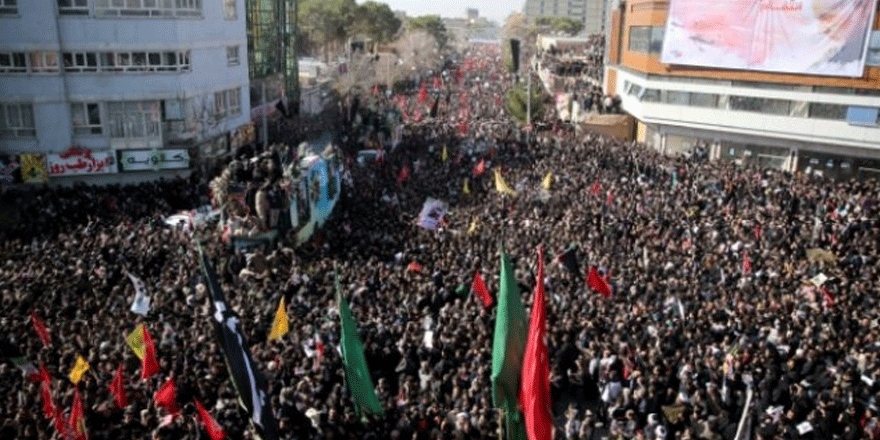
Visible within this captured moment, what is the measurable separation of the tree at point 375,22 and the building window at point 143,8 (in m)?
55.2

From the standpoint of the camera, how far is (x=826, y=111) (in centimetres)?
3447

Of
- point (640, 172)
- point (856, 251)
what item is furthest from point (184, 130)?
point (856, 251)

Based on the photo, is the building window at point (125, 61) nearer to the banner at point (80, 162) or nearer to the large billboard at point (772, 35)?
the banner at point (80, 162)

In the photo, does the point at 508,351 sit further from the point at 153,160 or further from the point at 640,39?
the point at 640,39

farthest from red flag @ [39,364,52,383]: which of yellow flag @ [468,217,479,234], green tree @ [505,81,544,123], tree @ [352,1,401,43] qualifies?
tree @ [352,1,401,43]

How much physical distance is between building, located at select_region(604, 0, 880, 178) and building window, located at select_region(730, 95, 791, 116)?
0.05 metres

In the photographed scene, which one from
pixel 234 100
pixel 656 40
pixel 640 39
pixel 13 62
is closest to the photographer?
pixel 13 62

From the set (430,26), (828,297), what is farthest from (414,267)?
(430,26)

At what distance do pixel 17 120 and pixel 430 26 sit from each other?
312ft

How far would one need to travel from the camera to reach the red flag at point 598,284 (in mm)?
16109

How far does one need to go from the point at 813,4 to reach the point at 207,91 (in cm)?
2636

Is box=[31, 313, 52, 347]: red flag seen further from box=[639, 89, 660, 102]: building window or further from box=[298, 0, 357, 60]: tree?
box=[298, 0, 357, 60]: tree

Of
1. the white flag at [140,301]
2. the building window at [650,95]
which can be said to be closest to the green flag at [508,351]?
the white flag at [140,301]

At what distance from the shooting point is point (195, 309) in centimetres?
1577
